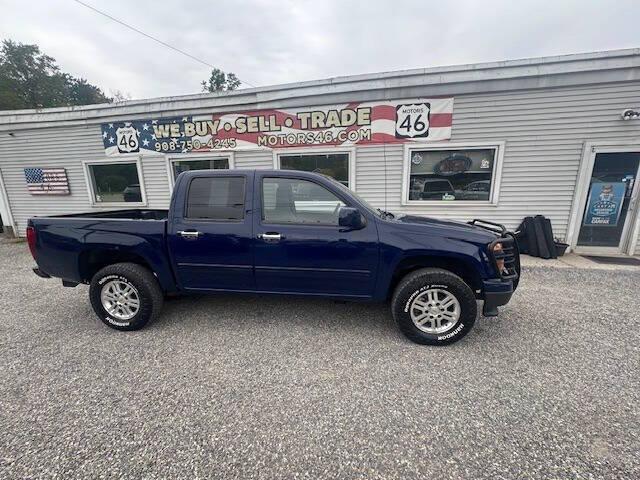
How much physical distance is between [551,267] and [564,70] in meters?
3.72

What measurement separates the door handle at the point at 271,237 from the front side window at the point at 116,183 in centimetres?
680

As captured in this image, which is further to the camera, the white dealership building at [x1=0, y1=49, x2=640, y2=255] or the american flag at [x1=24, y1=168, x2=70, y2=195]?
the american flag at [x1=24, y1=168, x2=70, y2=195]

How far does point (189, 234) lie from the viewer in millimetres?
3033

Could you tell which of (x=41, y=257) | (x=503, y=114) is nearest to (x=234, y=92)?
(x=41, y=257)

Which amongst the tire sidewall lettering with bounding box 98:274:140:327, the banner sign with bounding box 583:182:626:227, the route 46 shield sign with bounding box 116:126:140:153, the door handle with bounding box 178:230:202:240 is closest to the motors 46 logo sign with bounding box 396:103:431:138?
the banner sign with bounding box 583:182:626:227

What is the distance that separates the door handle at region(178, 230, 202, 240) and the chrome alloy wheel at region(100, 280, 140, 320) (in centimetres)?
88

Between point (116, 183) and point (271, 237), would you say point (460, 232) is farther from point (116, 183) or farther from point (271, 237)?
point (116, 183)

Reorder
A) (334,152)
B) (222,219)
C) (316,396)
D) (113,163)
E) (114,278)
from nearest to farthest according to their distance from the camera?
(316,396) < (222,219) < (114,278) < (334,152) < (113,163)

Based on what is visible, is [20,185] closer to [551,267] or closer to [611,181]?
[551,267]

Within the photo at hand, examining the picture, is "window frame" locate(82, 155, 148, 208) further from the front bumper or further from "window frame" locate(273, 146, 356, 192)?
the front bumper

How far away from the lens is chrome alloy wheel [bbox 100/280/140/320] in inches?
126

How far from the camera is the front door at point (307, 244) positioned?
9.44 ft

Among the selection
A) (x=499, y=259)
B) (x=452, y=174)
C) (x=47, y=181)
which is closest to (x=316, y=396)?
(x=499, y=259)

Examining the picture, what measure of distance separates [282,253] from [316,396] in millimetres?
1366
